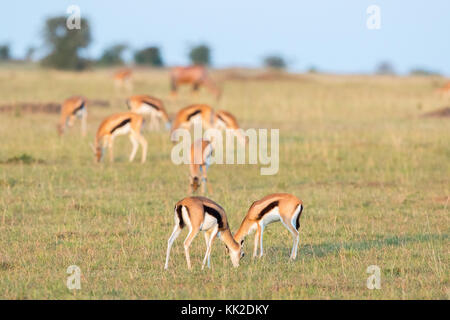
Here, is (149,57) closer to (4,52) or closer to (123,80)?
(4,52)

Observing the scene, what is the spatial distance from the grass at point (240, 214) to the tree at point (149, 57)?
38.8 meters

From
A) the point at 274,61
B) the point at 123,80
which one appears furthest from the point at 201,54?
the point at 123,80

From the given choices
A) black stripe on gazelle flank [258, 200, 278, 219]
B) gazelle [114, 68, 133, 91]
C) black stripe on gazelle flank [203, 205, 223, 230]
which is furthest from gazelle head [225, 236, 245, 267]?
gazelle [114, 68, 133, 91]

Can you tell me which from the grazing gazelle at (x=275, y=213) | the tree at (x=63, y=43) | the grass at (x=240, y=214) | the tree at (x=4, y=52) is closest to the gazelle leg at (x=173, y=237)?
the grass at (x=240, y=214)

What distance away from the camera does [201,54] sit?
60.0 meters

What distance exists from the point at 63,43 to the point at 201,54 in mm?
20788

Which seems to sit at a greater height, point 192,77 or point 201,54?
point 201,54

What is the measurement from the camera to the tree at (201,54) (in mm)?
59812

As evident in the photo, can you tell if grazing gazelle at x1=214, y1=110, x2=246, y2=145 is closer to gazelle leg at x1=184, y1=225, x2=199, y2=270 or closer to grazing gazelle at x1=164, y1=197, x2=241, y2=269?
grazing gazelle at x1=164, y1=197, x2=241, y2=269

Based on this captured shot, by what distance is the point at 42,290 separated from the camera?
5.37 meters

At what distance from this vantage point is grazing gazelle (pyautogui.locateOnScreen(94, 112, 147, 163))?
40.4 feet

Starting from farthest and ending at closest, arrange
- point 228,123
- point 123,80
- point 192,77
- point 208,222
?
point 123,80, point 192,77, point 228,123, point 208,222
